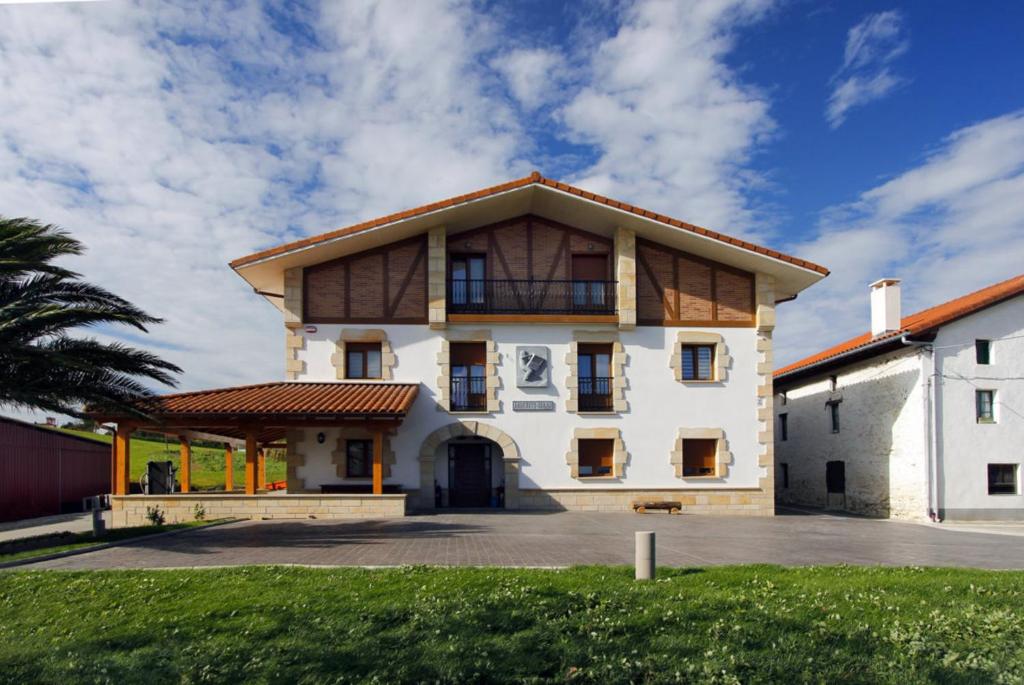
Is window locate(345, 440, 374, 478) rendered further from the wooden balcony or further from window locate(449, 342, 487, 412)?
the wooden balcony

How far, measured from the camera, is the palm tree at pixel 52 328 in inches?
439

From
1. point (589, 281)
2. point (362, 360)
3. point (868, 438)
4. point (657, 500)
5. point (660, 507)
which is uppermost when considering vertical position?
point (589, 281)

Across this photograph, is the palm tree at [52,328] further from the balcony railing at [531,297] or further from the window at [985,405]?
the window at [985,405]

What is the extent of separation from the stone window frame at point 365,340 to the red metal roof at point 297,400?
319 mm

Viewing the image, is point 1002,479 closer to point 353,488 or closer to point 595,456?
point 595,456

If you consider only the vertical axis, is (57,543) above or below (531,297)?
below

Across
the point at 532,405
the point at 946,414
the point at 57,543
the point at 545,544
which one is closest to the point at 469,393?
the point at 532,405

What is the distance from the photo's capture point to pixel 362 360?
20.5 metres

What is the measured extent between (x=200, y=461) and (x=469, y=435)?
25.8 meters

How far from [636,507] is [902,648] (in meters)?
14.1

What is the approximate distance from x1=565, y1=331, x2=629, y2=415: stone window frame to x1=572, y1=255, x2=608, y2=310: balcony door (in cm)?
93

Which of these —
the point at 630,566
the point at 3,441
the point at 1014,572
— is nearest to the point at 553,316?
the point at 630,566

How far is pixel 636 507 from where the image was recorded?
20.2 metres

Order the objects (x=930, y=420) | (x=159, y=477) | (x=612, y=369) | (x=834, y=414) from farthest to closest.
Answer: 1. (x=159, y=477)
2. (x=834, y=414)
3. (x=612, y=369)
4. (x=930, y=420)
